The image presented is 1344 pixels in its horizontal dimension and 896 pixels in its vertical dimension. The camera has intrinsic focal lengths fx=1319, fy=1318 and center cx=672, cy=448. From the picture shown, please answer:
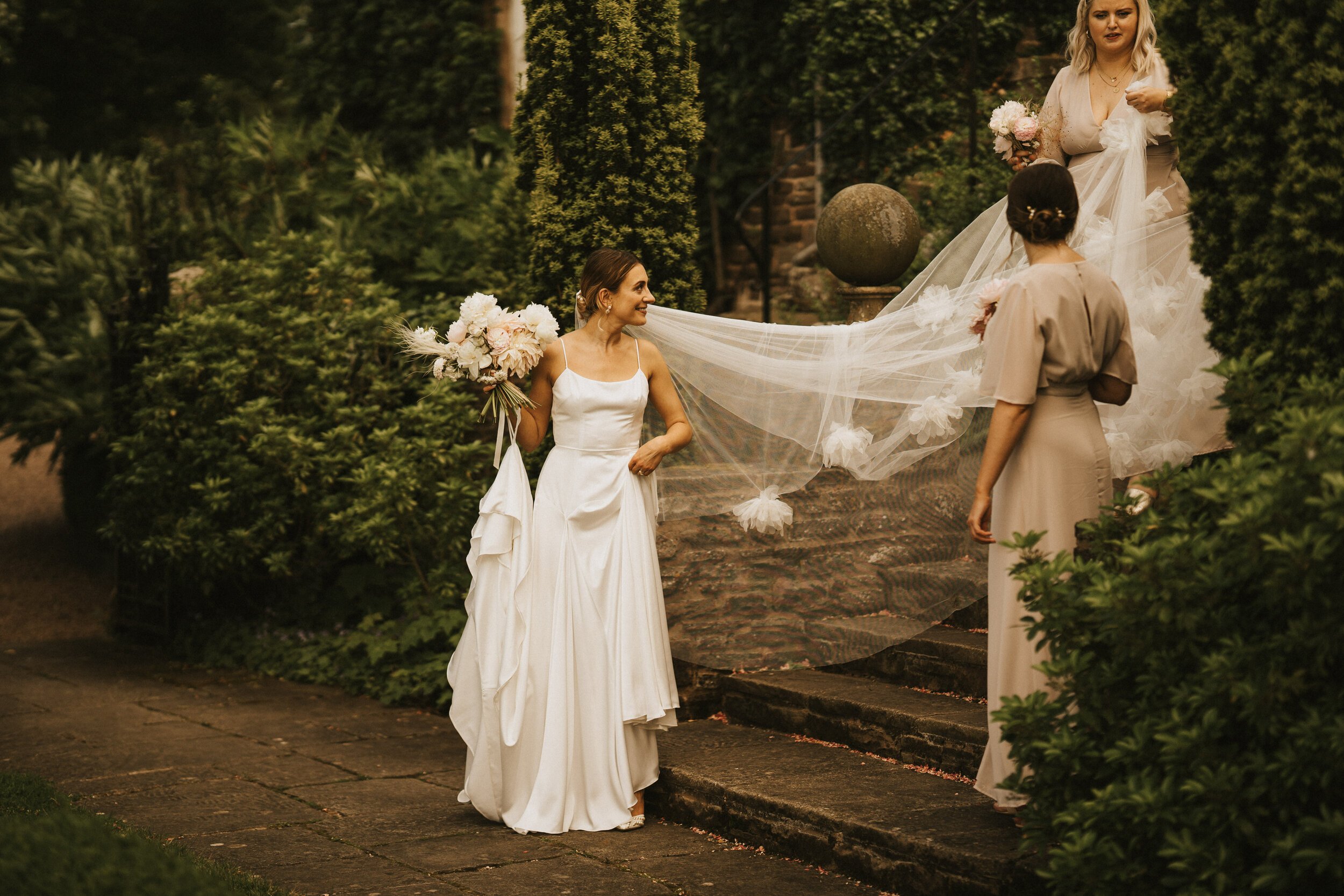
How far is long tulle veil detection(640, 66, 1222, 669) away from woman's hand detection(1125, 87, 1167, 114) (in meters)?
0.06

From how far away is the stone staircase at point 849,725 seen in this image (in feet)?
13.6

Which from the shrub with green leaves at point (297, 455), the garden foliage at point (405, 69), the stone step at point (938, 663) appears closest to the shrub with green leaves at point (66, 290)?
the shrub with green leaves at point (297, 455)

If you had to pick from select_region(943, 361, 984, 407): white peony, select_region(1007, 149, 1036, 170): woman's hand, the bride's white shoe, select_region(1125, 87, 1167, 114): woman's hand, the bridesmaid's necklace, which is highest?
the bridesmaid's necklace

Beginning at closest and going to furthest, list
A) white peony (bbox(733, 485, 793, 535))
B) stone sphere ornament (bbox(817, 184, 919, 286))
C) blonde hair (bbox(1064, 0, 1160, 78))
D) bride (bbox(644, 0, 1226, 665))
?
bride (bbox(644, 0, 1226, 665)) → blonde hair (bbox(1064, 0, 1160, 78)) → white peony (bbox(733, 485, 793, 535)) → stone sphere ornament (bbox(817, 184, 919, 286))

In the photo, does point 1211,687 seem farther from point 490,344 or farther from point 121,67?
point 121,67

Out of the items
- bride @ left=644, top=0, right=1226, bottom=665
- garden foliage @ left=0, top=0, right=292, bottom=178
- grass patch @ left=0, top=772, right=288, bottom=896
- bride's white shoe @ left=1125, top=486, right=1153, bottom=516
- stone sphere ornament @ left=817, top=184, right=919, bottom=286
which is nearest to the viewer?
grass patch @ left=0, top=772, right=288, bottom=896

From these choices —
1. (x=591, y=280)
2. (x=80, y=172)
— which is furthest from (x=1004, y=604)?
(x=80, y=172)

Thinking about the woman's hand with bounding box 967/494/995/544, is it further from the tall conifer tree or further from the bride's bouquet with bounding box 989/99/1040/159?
the tall conifer tree

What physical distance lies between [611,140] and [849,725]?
3.23 meters

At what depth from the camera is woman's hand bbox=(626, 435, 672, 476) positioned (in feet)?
16.4

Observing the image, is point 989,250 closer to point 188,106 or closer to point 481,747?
point 481,747

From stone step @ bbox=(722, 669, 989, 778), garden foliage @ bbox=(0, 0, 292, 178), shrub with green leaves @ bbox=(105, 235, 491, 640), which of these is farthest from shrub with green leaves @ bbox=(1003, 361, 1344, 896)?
garden foliage @ bbox=(0, 0, 292, 178)

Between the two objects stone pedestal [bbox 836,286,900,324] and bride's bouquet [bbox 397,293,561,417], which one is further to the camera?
stone pedestal [bbox 836,286,900,324]

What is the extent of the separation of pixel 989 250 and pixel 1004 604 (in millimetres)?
1575
